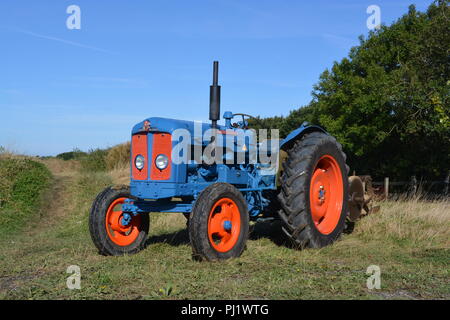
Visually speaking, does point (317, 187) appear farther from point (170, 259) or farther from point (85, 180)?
point (85, 180)

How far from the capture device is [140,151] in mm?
5926

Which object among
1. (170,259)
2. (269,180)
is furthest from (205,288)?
(269,180)

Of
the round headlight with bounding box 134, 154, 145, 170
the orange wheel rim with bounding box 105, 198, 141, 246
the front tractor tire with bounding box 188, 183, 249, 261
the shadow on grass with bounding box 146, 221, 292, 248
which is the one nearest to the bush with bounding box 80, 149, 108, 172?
the shadow on grass with bounding box 146, 221, 292, 248

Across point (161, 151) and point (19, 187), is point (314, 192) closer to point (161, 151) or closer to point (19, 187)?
point (161, 151)

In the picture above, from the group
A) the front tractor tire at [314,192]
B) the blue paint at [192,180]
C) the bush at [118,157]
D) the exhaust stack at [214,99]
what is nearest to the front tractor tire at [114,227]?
the blue paint at [192,180]

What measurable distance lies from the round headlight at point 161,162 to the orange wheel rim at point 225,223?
0.85m

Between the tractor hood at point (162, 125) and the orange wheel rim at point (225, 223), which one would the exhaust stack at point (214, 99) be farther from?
the orange wheel rim at point (225, 223)

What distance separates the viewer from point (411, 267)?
207 inches

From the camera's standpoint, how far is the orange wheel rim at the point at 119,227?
6.15m

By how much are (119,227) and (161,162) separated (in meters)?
1.25

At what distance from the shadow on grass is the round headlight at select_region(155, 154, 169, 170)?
176 centimetres

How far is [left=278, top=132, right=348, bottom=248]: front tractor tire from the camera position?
6113 millimetres
